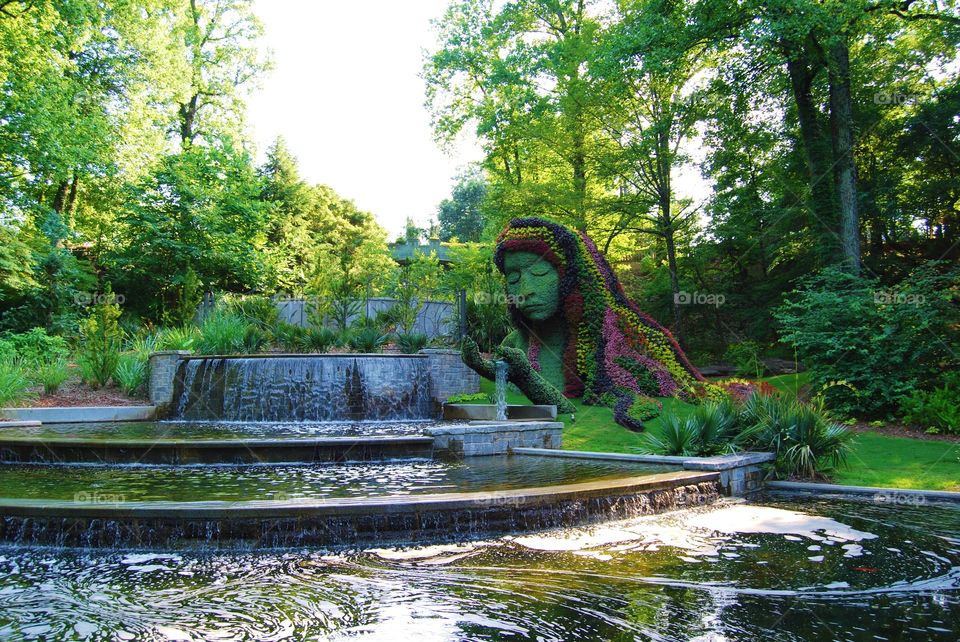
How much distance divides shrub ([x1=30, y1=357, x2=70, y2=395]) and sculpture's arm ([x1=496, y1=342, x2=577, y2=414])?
9791 millimetres

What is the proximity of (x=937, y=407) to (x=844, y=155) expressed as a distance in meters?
6.87

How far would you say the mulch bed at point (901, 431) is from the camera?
1052 cm

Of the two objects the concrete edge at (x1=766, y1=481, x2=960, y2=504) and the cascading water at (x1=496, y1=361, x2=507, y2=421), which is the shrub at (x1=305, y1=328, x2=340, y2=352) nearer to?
the cascading water at (x1=496, y1=361, x2=507, y2=421)

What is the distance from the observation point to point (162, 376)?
1331 centimetres

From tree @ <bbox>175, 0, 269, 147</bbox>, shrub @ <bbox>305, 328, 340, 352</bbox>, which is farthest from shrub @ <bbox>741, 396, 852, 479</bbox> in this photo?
tree @ <bbox>175, 0, 269, 147</bbox>

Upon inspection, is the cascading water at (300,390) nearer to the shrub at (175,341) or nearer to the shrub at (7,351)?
the shrub at (175,341)

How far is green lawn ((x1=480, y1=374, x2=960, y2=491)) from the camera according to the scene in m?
8.05

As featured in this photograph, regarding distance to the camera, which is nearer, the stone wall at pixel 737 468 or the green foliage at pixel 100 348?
the stone wall at pixel 737 468

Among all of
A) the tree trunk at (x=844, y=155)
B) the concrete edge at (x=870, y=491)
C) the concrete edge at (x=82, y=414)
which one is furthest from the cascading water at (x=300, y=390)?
the tree trunk at (x=844, y=155)

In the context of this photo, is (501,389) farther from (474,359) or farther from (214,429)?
(214,429)

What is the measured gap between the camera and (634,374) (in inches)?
508

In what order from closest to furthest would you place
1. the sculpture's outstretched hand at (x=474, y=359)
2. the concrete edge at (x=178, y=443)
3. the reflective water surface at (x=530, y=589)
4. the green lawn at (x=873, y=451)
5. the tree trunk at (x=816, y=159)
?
the reflective water surface at (x=530, y=589), the green lawn at (x=873, y=451), the concrete edge at (x=178, y=443), the sculpture's outstretched hand at (x=474, y=359), the tree trunk at (x=816, y=159)

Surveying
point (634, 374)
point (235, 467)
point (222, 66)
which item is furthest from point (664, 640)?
point (222, 66)

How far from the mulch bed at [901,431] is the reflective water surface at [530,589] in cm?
623
